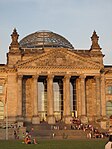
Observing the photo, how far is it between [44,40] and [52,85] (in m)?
19.3

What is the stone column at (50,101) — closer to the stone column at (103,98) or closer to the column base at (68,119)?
the column base at (68,119)

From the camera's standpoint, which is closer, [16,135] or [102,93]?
[16,135]

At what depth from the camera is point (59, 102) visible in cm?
8338

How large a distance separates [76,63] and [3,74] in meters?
16.3

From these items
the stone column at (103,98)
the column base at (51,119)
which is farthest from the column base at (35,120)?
the stone column at (103,98)

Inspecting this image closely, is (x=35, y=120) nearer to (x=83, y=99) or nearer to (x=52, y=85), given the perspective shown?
(x=52, y=85)

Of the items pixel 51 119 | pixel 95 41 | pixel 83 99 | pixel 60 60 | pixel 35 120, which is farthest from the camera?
Result: pixel 95 41

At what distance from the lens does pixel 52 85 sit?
77000 millimetres

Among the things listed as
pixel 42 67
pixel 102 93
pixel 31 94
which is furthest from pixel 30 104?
pixel 102 93

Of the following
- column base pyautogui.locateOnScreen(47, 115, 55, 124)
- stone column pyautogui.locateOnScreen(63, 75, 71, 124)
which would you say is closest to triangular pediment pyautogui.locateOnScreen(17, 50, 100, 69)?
stone column pyautogui.locateOnScreen(63, 75, 71, 124)

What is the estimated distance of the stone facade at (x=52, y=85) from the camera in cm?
7675

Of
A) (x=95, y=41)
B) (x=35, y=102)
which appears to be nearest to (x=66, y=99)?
(x=35, y=102)

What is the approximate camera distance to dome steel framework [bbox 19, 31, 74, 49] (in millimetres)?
91250

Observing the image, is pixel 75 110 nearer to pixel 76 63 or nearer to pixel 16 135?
pixel 76 63
